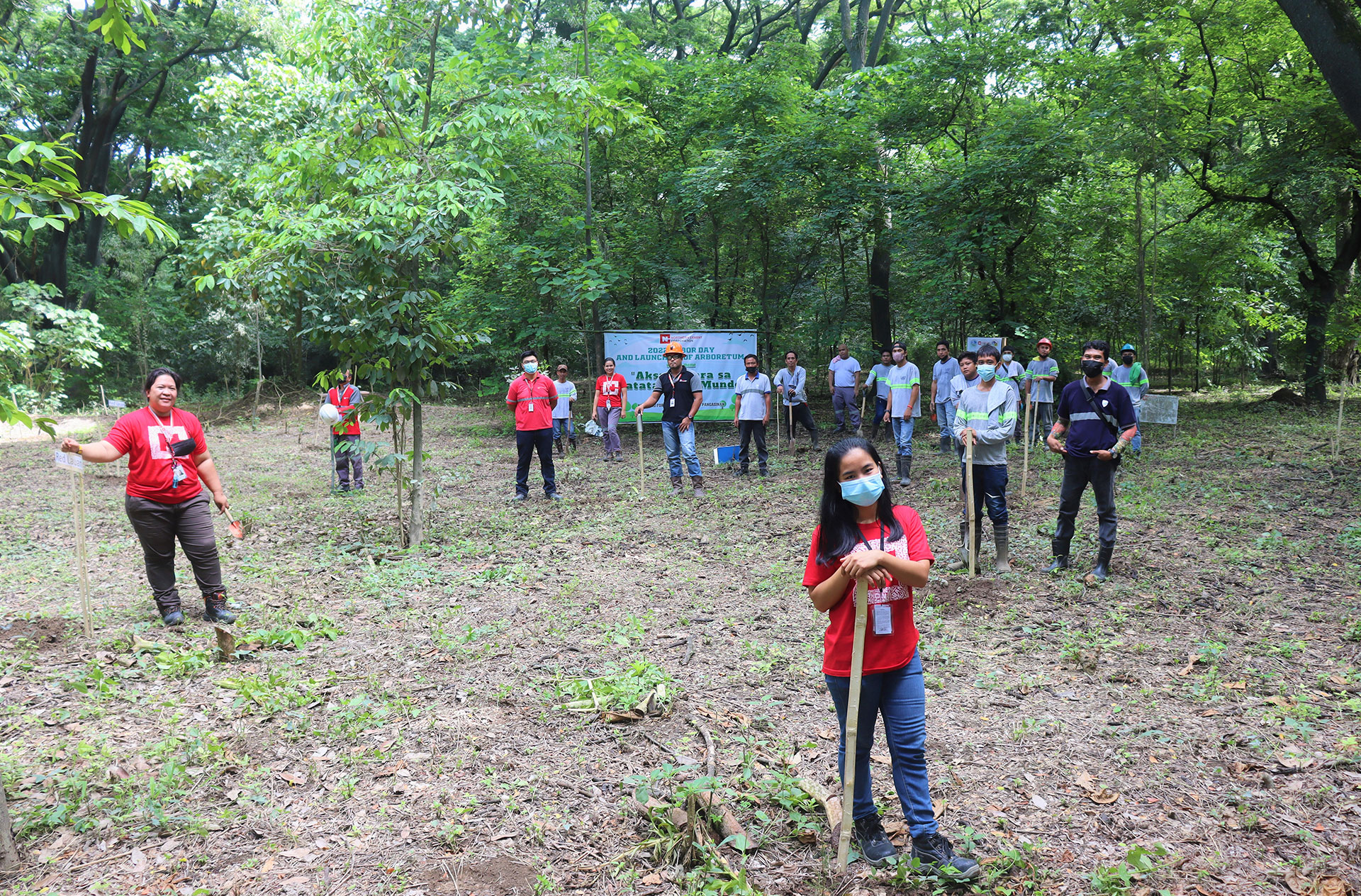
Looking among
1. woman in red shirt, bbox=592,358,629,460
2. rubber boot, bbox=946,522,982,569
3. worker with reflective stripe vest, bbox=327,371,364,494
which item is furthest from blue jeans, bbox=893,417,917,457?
worker with reflective stripe vest, bbox=327,371,364,494

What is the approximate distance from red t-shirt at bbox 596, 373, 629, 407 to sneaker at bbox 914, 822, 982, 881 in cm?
1233

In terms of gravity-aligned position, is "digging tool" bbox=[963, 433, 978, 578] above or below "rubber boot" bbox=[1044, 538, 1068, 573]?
above

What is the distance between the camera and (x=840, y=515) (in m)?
→ 3.07

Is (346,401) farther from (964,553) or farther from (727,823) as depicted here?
(727,823)

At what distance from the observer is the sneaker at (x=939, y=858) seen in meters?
3.04

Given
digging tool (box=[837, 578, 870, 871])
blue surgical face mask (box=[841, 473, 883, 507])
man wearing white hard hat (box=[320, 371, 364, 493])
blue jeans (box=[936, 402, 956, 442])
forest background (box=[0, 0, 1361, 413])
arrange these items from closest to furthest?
digging tool (box=[837, 578, 870, 871]) → blue surgical face mask (box=[841, 473, 883, 507]) → forest background (box=[0, 0, 1361, 413]) → man wearing white hard hat (box=[320, 371, 364, 493]) → blue jeans (box=[936, 402, 956, 442])

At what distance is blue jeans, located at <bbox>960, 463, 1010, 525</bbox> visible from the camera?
7.11 meters

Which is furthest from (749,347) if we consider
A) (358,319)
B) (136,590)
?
(136,590)

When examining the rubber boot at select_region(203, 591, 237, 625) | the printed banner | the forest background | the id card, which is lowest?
the rubber boot at select_region(203, 591, 237, 625)

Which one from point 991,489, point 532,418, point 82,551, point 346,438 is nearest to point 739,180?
point 532,418

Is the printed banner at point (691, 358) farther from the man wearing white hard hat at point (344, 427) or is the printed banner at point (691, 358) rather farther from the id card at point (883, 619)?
the id card at point (883, 619)

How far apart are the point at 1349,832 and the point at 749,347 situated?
13.3 meters

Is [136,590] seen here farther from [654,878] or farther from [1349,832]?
[1349,832]

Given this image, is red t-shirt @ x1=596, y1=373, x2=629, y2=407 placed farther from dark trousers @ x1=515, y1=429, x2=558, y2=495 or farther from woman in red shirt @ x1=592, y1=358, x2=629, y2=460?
dark trousers @ x1=515, y1=429, x2=558, y2=495
